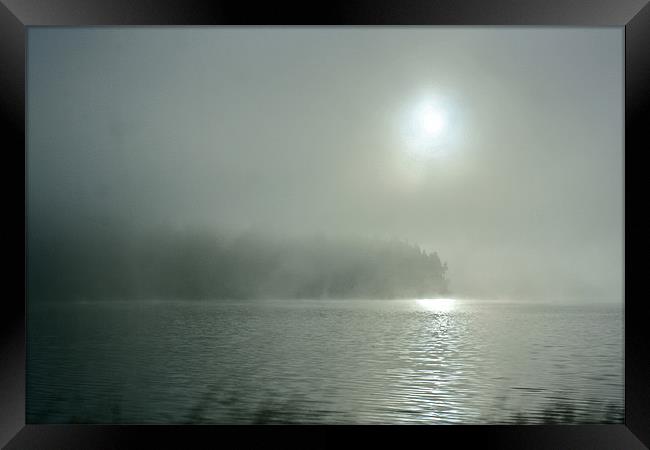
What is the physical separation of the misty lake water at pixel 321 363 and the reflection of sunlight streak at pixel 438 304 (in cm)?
16

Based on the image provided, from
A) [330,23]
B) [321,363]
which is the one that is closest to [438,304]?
[321,363]

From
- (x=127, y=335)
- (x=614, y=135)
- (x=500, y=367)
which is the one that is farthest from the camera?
(x=614, y=135)

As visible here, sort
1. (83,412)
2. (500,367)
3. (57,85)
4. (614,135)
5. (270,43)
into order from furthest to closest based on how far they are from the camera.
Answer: (270,43)
(614,135)
(57,85)
(500,367)
(83,412)

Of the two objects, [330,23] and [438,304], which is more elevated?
[330,23]

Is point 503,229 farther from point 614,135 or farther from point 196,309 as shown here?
point 196,309

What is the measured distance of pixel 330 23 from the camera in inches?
119

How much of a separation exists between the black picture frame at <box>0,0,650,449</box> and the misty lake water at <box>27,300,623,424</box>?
14.7 ft

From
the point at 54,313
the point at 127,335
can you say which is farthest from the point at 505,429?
the point at 54,313

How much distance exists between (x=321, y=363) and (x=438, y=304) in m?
8.86

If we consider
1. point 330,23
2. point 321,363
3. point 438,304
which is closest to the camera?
point 330,23

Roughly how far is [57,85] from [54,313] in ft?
17.0

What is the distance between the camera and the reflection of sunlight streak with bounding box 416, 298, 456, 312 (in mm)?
19172

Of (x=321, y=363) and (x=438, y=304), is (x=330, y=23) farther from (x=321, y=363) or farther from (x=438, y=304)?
(x=438, y=304)

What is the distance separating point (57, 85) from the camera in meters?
16.0
